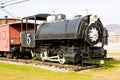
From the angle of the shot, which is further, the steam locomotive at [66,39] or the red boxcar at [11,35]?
the red boxcar at [11,35]

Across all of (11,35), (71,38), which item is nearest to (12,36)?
(11,35)

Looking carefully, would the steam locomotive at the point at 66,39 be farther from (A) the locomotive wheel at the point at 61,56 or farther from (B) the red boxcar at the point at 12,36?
(B) the red boxcar at the point at 12,36

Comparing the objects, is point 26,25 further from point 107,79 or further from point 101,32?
point 107,79

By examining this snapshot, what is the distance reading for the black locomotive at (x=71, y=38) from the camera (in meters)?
16.2

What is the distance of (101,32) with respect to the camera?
17.0 m

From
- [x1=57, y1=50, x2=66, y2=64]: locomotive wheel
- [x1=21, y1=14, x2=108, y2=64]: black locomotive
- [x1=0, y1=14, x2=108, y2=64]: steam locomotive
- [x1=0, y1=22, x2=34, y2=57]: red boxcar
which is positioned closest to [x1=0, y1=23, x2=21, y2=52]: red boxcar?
[x1=0, y1=22, x2=34, y2=57]: red boxcar

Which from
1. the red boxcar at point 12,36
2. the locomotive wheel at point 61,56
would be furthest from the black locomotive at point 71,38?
the red boxcar at point 12,36

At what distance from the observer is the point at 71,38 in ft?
53.6

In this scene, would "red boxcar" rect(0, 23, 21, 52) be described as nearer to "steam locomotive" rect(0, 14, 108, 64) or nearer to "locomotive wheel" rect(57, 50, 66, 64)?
"steam locomotive" rect(0, 14, 108, 64)

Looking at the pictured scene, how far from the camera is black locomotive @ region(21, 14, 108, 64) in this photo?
53.0ft

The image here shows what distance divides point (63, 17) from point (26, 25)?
3.86 meters

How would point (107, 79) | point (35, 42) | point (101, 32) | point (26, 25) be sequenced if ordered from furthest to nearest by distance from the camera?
point (26, 25)
point (35, 42)
point (101, 32)
point (107, 79)

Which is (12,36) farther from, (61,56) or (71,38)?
(71,38)

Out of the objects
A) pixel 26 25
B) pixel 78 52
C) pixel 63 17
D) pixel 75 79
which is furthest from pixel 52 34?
pixel 75 79
